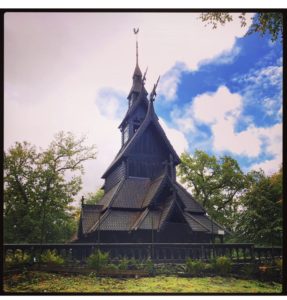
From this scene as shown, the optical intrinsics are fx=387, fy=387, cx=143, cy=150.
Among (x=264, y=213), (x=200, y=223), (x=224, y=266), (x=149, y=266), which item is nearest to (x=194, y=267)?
(x=224, y=266)

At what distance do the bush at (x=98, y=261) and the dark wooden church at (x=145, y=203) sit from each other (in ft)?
7.49

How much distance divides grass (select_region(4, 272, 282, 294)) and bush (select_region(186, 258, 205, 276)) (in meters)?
0.34

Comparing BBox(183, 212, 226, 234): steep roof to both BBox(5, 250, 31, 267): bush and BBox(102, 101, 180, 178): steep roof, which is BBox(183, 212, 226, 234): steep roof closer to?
BBox(102, 101, 180, 178): steep roof

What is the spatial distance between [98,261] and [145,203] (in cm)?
517

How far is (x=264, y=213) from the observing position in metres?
14.2

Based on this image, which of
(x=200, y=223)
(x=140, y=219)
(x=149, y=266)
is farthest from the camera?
(x=200, y=223)

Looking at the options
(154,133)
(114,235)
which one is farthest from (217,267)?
(154,133)

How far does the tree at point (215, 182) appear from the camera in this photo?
2128 cm

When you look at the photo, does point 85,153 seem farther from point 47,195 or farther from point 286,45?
point 286,45

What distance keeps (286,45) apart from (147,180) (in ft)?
30.7

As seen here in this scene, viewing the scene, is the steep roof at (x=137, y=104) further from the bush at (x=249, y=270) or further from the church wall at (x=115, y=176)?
the bush at (x=249, y=270)

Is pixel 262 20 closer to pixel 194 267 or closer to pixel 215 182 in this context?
pixel 194 267

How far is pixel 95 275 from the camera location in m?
11.8

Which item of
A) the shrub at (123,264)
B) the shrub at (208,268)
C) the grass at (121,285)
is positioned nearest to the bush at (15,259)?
the grass at (121,285)
